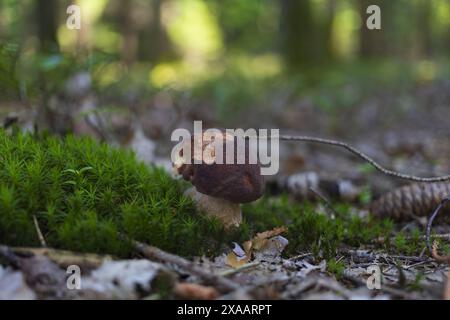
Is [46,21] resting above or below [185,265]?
above

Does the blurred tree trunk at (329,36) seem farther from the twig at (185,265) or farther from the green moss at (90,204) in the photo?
the twig at (185,265)

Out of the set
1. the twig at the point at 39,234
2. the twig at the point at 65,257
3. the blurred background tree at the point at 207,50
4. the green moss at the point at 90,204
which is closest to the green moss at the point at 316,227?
the green moss at the point at 90,204

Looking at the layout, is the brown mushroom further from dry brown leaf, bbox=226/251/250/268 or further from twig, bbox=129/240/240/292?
twig, bbox=129/240/240/292

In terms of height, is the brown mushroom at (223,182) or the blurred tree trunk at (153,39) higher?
the blurred tree trunk at (153,39)

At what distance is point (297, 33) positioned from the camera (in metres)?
12.7

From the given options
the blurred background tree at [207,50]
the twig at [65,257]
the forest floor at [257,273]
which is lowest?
the forest floor at [257,273]

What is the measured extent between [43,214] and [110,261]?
50 centimetres

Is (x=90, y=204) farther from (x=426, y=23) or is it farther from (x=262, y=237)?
(x=426, y=23)

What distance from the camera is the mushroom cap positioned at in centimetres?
284

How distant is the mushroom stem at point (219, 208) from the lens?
2.98 metres

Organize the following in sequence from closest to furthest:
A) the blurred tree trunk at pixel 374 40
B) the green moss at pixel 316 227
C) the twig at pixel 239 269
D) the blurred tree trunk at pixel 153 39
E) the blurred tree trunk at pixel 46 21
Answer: the twig at pixel 239 269
the green moss at pixel 316 227
the blurred tree trunk at pixel 46 21
the blurred tree trunk at pixel 374 40
the blurred tree trunk at pixel 153 39

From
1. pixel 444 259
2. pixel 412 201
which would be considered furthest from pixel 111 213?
pixel 412 201

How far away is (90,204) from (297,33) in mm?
11073

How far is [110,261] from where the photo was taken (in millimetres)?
2365
